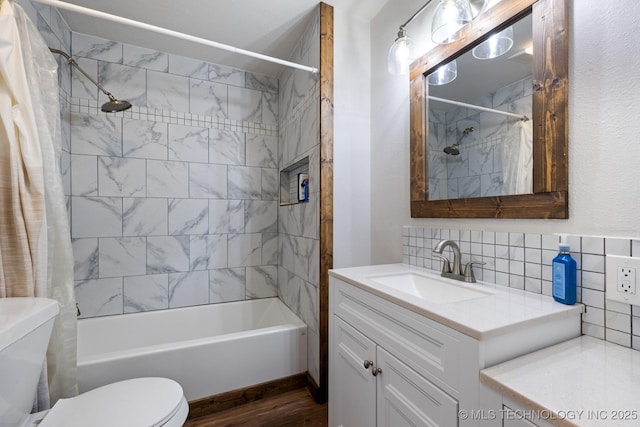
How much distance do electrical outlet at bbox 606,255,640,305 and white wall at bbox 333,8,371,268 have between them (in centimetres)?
121

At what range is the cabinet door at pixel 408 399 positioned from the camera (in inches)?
28.9

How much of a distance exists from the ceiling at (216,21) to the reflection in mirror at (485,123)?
886mm

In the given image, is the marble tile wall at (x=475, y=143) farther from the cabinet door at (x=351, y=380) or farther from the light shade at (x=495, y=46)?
the cabinet door at (x=351, y=380)

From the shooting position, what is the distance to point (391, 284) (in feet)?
4.20

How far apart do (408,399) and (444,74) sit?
1.41m

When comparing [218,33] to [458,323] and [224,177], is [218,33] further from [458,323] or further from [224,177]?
[458,323]

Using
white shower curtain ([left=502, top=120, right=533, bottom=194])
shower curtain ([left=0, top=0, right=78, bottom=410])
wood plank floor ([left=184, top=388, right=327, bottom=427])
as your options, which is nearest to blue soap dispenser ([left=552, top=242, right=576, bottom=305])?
white shower curtain ([left=502, top=120, right=533, bottom=194])

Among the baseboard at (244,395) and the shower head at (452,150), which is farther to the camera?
the baseboard at (244,395)

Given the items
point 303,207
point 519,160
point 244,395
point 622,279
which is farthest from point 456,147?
point 244,395

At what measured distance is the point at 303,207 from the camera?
6.61 ft

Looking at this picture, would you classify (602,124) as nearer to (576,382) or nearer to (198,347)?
(576,382)

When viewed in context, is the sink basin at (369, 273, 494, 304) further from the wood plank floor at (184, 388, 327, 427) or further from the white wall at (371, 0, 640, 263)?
the wood plank floor at (184, 388, 327, 427)

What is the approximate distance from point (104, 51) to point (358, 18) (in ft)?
6.42

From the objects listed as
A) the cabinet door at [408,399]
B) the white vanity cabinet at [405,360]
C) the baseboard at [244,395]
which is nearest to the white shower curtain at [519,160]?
the white vanity cabinet at [405,360]
